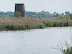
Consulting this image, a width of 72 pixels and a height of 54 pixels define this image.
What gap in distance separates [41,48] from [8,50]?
174 centimetres

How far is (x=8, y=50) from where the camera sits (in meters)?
16.3

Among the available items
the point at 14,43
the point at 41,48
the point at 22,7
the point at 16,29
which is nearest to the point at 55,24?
the point at 16,29

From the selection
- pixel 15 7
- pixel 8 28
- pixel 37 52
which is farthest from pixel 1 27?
pixel 15 7

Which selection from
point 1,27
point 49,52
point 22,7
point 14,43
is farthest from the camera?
point 22,7

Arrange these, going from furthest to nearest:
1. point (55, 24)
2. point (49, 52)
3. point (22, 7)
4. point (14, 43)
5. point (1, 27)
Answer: point (22, 7), point (55, 24), point (1, 27), point (14, 43), point (49, 52)

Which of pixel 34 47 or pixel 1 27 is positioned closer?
pixel 34 47

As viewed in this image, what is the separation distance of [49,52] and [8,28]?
1371cm

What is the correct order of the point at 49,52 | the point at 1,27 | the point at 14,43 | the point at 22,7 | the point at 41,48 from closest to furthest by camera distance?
1. the point at 49,52
2. the point at 41,48
3. the point at 14,43
4. the point at 1,27
5. the point at 22,7

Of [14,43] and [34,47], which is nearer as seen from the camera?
[34,47]

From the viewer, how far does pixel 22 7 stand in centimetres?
4519

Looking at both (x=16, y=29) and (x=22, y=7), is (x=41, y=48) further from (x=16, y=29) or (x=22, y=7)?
(x=22, y=7)

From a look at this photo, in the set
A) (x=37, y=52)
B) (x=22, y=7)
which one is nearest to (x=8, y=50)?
(x=37, y=52)

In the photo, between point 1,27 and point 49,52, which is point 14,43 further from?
point 1,27

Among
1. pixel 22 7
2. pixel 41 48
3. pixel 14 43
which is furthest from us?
pixel 22 7
